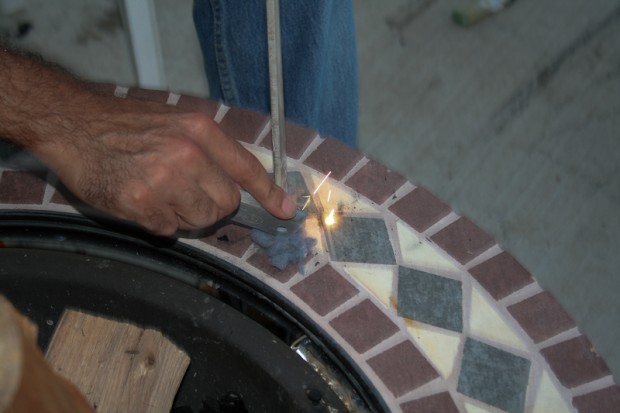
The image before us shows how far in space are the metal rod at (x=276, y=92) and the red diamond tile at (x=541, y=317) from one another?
13.6 inches

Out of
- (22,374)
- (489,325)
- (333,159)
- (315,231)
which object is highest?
(333,159)

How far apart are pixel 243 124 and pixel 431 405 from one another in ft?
1.57

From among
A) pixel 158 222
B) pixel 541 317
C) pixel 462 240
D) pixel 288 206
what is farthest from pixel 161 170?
pixel 541 317

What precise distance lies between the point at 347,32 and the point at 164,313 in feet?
2.47

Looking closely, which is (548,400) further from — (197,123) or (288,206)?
(197,123)

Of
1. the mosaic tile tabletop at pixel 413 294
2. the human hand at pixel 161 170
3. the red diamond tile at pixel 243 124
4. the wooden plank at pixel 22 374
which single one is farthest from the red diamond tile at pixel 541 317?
the wooden plank at pixel 22 374

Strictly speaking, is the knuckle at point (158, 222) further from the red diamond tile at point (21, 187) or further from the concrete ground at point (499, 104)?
the concrete ground at point (499, 104)

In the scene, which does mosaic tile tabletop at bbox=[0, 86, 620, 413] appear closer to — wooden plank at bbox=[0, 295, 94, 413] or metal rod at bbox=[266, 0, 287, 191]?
metal rod at bbox=[266, 0, 287, 191]

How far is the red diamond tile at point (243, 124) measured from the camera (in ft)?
3.72

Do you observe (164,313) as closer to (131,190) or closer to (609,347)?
(131,190)

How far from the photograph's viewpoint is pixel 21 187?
1.08 m

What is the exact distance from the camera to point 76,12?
2.40 m

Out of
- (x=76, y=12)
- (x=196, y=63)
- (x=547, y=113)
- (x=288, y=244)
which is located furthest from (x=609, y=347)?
Answer: (x=76, y=12)

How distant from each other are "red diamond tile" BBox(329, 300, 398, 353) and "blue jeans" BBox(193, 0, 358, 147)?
571 millimetres
